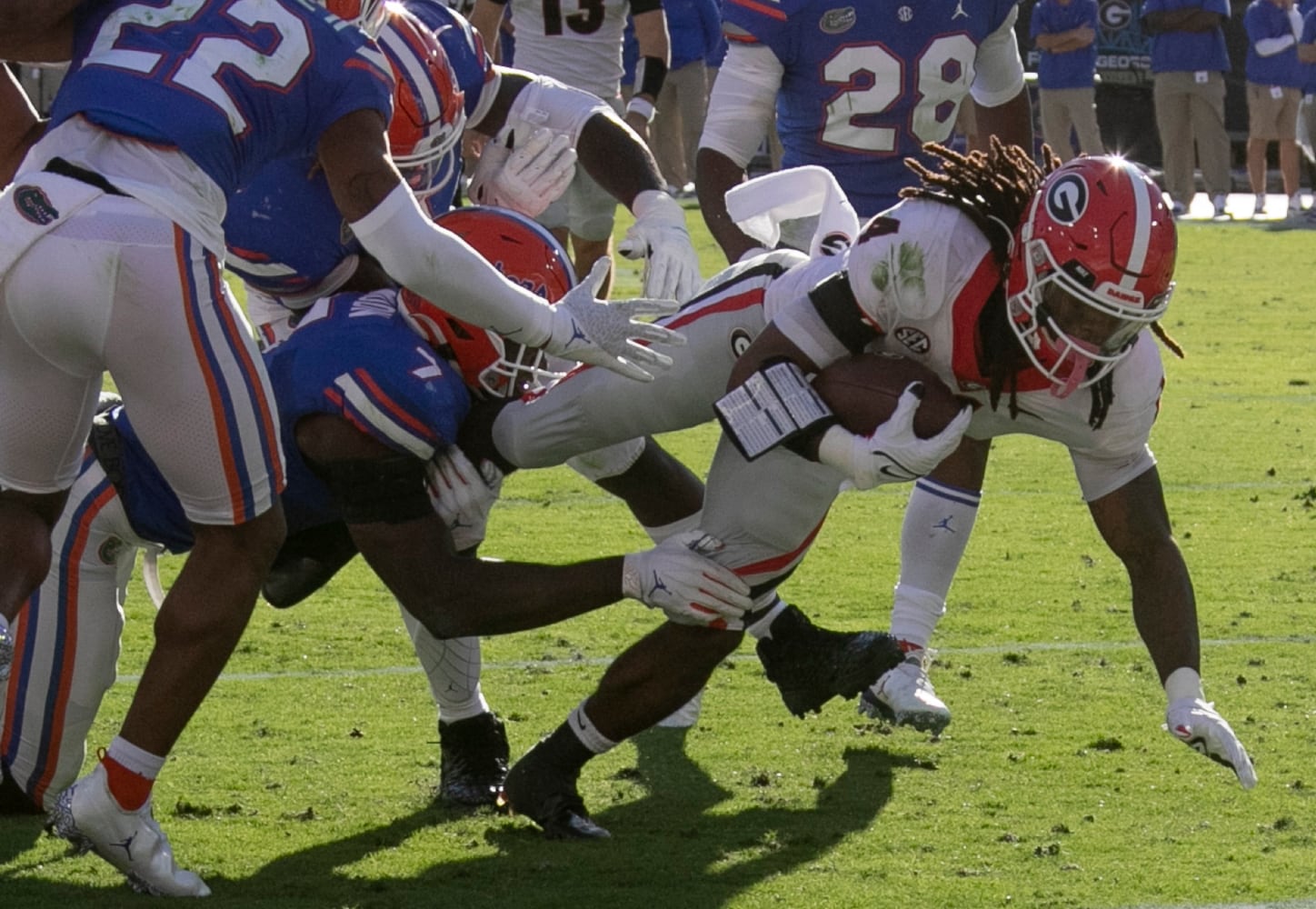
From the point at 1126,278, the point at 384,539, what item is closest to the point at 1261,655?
the point at 1126,278

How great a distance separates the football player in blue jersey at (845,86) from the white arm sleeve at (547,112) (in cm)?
46

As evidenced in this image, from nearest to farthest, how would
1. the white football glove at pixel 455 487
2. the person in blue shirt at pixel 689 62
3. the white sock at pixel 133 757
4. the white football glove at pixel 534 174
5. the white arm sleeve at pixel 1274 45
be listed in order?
the white sock at pixel 133 757
the white football glove at pixel 455 487
the white football glove at pixel 534 174
the person in blue shirt at pixel 689 62
the white arm sleeve at pixel 1274 45

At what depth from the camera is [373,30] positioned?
3545mm

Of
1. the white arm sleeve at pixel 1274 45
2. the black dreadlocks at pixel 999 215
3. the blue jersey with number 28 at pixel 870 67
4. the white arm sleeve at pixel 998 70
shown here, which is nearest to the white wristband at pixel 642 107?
the white arm sleeve at pixel 998 70

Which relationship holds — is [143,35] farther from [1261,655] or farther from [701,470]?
[701,470]

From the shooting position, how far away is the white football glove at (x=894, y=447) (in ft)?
10.2

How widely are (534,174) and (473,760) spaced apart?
1182mm

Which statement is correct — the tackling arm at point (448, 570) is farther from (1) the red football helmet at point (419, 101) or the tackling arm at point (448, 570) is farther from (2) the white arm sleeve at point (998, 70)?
(2) the white arm sleeve at point (998, 70)

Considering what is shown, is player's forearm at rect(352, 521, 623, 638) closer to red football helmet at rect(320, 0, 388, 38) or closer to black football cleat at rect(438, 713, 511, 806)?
black football cleat at rect(438, 713, 511, 806)

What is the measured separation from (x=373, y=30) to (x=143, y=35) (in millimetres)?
585

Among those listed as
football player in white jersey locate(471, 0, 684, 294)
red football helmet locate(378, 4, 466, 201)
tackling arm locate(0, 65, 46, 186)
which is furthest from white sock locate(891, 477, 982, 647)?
football player in white jersey locate(471, 0, 684, 294)

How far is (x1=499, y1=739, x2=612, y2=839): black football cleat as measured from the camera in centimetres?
342

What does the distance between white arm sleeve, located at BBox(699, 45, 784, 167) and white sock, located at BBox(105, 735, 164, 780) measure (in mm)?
2281

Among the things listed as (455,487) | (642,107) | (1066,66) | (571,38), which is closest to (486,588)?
(455,487)
